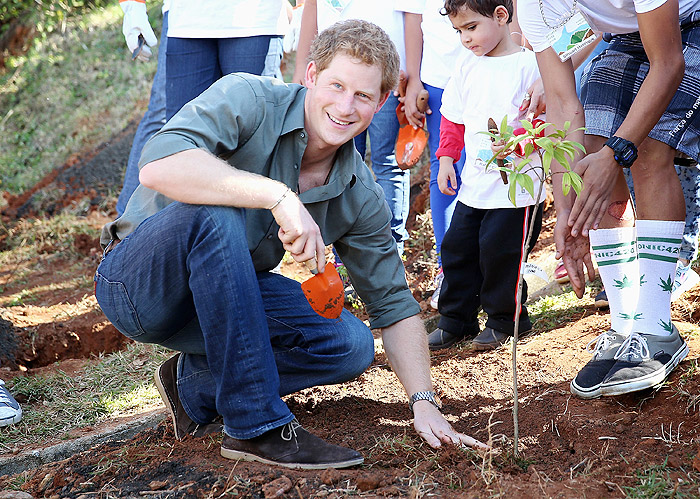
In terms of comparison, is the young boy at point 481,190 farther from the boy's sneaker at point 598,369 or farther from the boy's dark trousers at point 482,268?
the boy's sneaker at point 598,369

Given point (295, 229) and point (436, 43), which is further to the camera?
point (436, 43)

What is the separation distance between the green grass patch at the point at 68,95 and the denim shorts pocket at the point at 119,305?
19.1 ft

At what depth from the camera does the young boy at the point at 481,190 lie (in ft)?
10.4

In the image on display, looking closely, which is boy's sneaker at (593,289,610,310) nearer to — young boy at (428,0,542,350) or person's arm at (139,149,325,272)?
young boy at (428,0,542,350)

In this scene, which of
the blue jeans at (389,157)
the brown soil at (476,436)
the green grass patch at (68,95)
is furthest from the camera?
the green grass patch at (68,95)

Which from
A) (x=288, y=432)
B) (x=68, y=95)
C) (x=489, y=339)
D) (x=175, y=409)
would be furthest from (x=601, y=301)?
(x=68, y=95)

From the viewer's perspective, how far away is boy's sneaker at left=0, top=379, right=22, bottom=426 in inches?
115

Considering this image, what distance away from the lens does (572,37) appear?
2.48m

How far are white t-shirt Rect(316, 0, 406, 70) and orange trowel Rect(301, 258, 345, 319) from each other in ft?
6.32

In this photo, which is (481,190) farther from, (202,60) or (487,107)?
(202,60)

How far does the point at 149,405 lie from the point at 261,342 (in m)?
1.21

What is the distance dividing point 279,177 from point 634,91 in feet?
4.19

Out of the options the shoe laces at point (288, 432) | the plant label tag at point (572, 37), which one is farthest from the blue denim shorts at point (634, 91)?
the shoe laces at point (288, 432)

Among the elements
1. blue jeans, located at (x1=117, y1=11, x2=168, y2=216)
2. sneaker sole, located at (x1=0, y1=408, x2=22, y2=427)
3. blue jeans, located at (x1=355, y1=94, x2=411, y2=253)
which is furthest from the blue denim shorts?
blue jeans, located at (x1=117, y1=11, x2=168, y2=216)
